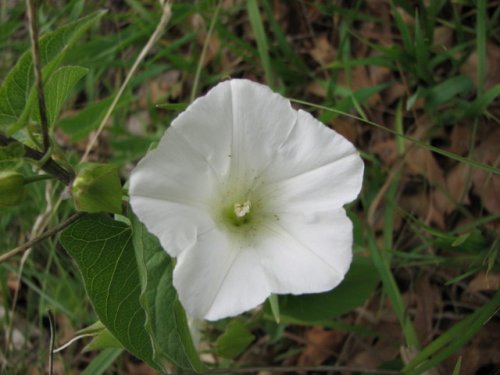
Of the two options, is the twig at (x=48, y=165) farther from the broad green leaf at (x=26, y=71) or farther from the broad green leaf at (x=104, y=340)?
the broad green leaf at (x=104, y=340)

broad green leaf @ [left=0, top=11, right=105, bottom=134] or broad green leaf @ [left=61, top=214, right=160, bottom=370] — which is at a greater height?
broad green leaf @ [left=0, top=11, right=105, bottom=134]

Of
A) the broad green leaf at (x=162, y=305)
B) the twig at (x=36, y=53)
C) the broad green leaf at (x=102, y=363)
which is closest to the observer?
the twig at (x=36, y=53)

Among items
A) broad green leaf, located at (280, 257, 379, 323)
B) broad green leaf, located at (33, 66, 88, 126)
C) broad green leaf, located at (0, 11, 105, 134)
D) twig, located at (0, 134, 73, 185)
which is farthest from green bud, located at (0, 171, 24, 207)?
broad green leaf, located at (280, 257, 379, 323)

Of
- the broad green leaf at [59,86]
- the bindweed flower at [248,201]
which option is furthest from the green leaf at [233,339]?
the broad green leaf at [59,86]

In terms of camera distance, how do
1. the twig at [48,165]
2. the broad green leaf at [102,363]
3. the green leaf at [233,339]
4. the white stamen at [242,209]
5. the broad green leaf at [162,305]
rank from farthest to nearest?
the broad green leaf at [102,363] < the green leaf at [233,339] < the white stamen at [242,209] < the broad green leaf at [162,305] < the twig at [48,165]

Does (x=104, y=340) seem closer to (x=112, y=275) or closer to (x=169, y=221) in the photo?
(x=112, y=275)

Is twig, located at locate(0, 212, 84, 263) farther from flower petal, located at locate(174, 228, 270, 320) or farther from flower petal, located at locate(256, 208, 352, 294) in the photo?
flower petal, located at locate(256, 208, 352, 294)

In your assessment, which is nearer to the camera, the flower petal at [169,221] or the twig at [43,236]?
the flower petal at [169,221]
